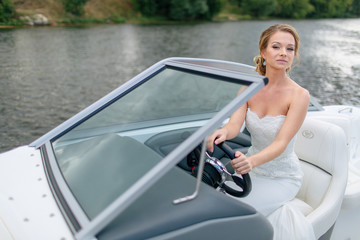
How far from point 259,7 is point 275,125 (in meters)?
46.9

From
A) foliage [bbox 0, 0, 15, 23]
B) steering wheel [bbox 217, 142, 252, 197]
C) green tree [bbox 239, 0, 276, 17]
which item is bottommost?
green tree [bbox 239, 0, 276, 17]

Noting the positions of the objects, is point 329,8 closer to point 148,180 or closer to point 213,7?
point 213,7

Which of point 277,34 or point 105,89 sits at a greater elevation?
point 277,34

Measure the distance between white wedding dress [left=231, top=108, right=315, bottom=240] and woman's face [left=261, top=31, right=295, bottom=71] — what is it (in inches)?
10.5

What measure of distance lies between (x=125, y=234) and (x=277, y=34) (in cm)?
115

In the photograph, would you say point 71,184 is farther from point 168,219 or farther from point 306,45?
point 306,45

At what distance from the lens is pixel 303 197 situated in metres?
1.85

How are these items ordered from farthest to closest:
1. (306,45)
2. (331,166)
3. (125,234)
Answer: (306,45), (331,166), (125,234)

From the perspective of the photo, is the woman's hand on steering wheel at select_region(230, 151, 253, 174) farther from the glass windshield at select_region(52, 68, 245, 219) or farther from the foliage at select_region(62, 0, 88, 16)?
the foliage at select_region(62, 0, 88, 16)

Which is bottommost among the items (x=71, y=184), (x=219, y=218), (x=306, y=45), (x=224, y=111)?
(x=306, y=45)

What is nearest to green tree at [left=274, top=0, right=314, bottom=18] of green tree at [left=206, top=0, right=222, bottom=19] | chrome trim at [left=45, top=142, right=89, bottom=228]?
green tree at [left=206, top=0, right=222, bottom=19]

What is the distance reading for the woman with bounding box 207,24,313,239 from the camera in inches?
59.0

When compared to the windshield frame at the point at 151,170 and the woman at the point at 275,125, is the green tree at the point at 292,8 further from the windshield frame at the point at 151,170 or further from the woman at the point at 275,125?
the windshield frame at the point at 151,170

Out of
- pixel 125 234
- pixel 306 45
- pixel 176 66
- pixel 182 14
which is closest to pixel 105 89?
pixel 176 66
